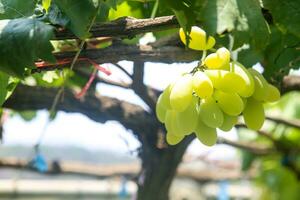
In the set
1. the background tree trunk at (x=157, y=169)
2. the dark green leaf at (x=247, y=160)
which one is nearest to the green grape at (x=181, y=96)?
the background tree trunk at (x=157, y=169)

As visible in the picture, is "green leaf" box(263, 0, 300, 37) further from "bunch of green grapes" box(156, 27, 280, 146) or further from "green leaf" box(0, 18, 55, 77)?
"green leaf" box(0, 18, 55, 77)

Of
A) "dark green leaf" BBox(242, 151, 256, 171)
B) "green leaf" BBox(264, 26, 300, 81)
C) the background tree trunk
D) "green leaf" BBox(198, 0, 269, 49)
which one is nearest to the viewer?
"green leaf" BBox(198, 0, 269, 49)

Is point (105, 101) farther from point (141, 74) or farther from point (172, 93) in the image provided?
point (172, 93)

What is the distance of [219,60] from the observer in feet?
1.74

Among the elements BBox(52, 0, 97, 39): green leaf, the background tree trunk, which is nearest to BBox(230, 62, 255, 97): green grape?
BBox(52, 0, 97, 39): green leaf

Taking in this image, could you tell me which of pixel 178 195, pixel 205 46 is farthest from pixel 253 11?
pixel 178 195

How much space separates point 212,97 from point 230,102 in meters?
0.02

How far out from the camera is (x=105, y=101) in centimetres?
111

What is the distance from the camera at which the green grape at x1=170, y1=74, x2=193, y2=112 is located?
0.52 m

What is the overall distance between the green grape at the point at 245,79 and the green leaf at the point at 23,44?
6.7 inches

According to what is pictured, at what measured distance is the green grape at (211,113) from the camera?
0.53 metres

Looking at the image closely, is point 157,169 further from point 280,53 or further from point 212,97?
point 212,97

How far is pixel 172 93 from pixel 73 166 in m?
1.53

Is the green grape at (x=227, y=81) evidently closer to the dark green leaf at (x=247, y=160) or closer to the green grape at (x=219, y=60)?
the green grape at (x=219, y=60)
